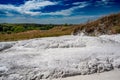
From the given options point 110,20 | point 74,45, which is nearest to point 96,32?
point 110,20

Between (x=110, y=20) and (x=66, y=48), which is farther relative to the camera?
(x=110, y=20)

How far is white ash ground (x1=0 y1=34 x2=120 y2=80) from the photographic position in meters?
7.22

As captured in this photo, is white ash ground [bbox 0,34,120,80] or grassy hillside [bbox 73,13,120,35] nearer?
white ash ground [bbox 0,34,120,80]

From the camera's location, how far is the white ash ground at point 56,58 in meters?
7.22

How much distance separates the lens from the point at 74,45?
9.73m

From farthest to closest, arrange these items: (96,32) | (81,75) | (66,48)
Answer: (96,32) → (66,48) → (81,75)

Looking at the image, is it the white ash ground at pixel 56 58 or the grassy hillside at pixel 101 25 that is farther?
the grassy hillside at pixel 101 25

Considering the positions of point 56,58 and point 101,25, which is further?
point 101,25

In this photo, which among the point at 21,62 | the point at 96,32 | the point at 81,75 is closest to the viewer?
the point at 81,75

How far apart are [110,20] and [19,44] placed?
16311mm

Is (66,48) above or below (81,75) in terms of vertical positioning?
above

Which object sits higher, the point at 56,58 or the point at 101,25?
the point at 101,25

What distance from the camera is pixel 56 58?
812 centimetres

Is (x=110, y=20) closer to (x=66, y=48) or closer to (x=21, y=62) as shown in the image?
(x=66, y=48)
